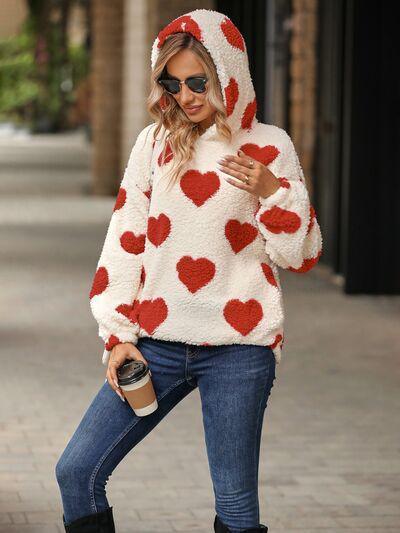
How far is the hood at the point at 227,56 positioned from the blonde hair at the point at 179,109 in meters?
0.02

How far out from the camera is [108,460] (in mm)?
3605

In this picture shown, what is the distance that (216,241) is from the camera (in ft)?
11.8

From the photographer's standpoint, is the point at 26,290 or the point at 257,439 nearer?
the point at 257,439

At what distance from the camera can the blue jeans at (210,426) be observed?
3580 millimetres

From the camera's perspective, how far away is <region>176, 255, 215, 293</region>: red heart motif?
11.8 ft

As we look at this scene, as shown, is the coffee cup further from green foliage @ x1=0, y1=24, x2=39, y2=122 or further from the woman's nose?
green foliage @ x1=0, y1=24, x2=39, y2=122

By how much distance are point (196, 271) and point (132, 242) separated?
201mm

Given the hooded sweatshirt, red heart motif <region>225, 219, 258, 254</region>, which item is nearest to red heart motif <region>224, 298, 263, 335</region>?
the hooded sweatshirt

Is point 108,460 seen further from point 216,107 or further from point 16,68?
point 16,68

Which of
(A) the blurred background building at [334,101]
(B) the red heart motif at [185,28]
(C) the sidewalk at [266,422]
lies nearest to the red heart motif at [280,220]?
(B) the red heart motif at [185,28]

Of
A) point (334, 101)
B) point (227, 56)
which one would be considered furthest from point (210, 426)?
point (334, 101)

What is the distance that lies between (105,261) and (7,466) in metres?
2.65

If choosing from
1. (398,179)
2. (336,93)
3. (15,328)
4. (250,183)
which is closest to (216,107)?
(250,183)

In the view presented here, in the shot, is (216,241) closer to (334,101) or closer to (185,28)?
(185,28)
